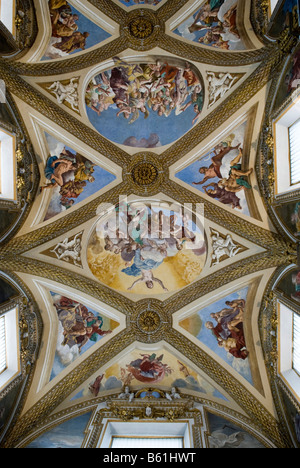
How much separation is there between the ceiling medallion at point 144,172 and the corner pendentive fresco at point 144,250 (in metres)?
0.86

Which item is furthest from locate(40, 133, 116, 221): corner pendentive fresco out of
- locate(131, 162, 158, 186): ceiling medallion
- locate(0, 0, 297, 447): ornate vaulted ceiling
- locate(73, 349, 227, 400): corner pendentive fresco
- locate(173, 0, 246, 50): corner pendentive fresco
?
locate(73, 349, 227, 400): corner pendentive fresco

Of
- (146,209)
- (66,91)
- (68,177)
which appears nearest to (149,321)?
(146,209)

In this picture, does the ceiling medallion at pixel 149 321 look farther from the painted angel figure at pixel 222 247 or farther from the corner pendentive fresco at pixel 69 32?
the corner pendentive fresco at pixel 69 32

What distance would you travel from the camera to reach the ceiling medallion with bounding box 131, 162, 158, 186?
40.6 feet

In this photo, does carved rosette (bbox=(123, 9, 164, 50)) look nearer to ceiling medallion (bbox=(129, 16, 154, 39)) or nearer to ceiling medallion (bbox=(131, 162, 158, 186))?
ceiling medallion (bbox=(129, 16, 154, 39))

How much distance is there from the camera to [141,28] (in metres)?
10.8

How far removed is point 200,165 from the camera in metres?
12.1

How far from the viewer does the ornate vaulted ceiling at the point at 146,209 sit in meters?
10.6

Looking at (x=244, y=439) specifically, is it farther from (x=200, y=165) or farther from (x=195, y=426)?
(x=200, y=165)

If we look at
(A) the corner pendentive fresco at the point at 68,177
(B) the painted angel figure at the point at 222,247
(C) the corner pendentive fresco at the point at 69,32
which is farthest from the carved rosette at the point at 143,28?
(B) the painted angel figure at the point at 222,247

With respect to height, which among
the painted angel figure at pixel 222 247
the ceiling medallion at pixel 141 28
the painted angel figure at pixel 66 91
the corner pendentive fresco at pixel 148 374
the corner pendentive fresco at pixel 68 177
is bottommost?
the corner pendentive fresco at pixel 148 374

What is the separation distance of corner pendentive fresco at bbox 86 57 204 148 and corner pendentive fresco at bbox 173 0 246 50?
791mm

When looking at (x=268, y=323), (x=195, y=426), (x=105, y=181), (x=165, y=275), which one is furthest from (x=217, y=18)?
(x=195, y=426)

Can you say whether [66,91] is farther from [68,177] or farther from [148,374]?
[148,374]
